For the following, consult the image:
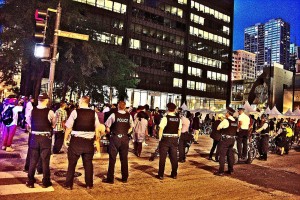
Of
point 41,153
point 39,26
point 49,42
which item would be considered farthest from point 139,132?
point 49,42

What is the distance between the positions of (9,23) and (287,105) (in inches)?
1870

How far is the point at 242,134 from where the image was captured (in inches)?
483

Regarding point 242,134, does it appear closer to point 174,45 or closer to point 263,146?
point 263,146

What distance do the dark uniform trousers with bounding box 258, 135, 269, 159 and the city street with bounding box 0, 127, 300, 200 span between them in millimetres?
1924

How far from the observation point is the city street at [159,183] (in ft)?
21.1

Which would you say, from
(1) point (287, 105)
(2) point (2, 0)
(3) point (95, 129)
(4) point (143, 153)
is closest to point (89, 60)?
(2) point (2, 0)

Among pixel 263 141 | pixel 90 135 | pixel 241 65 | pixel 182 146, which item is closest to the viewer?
pixel 90 135

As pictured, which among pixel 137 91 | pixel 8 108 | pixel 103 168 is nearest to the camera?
pixel 103 168

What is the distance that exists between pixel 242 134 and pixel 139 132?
4047 millimetres

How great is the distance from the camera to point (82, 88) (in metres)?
29.7

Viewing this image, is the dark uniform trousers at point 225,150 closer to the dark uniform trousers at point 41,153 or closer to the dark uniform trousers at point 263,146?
the dark uniform trousers at point 263,146

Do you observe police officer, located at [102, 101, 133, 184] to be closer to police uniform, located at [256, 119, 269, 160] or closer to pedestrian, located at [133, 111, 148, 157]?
pedestrian, located at [133, 111, 148, 157]

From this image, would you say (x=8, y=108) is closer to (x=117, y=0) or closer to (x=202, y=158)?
(x=202, y=158)

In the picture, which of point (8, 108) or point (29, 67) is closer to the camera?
point (8, 108)
